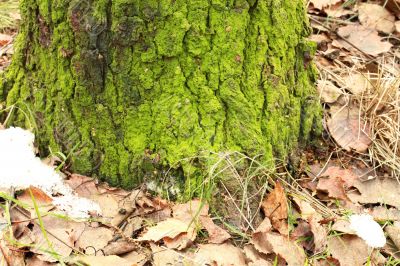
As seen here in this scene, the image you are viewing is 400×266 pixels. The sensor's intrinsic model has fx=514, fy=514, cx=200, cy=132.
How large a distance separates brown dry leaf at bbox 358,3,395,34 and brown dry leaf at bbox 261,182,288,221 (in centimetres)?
173

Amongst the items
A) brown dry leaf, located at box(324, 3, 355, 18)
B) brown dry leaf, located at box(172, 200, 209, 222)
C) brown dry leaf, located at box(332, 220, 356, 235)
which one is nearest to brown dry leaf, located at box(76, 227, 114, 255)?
brown dry leaf, located at box(172, 200, 209, 222)

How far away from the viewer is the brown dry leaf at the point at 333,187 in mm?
2055

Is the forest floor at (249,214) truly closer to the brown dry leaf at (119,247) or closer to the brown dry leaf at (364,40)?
the brown dry leaf at (119,247)

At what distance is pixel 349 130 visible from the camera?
7.65 feet

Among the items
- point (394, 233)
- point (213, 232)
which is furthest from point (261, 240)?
point (394, 233)

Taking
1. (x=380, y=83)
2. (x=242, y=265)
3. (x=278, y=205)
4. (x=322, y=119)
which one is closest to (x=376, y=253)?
(x=278, y=205)

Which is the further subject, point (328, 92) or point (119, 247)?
point (328, 92)

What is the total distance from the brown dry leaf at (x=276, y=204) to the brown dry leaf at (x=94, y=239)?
576mm

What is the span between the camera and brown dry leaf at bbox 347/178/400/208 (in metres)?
2.09

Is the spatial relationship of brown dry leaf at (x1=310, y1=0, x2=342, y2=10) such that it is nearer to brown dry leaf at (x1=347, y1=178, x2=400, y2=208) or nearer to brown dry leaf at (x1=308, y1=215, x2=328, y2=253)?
brown dry leaf at (x1=347, y1=178, x2=400, y2=208)

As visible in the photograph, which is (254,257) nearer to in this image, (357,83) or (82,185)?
(82,185)

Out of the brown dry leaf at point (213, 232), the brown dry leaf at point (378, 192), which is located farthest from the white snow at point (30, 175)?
the brown dry leaf at point (378, 192)

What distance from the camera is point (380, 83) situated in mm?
2441

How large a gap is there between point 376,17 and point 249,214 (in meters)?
1.96
